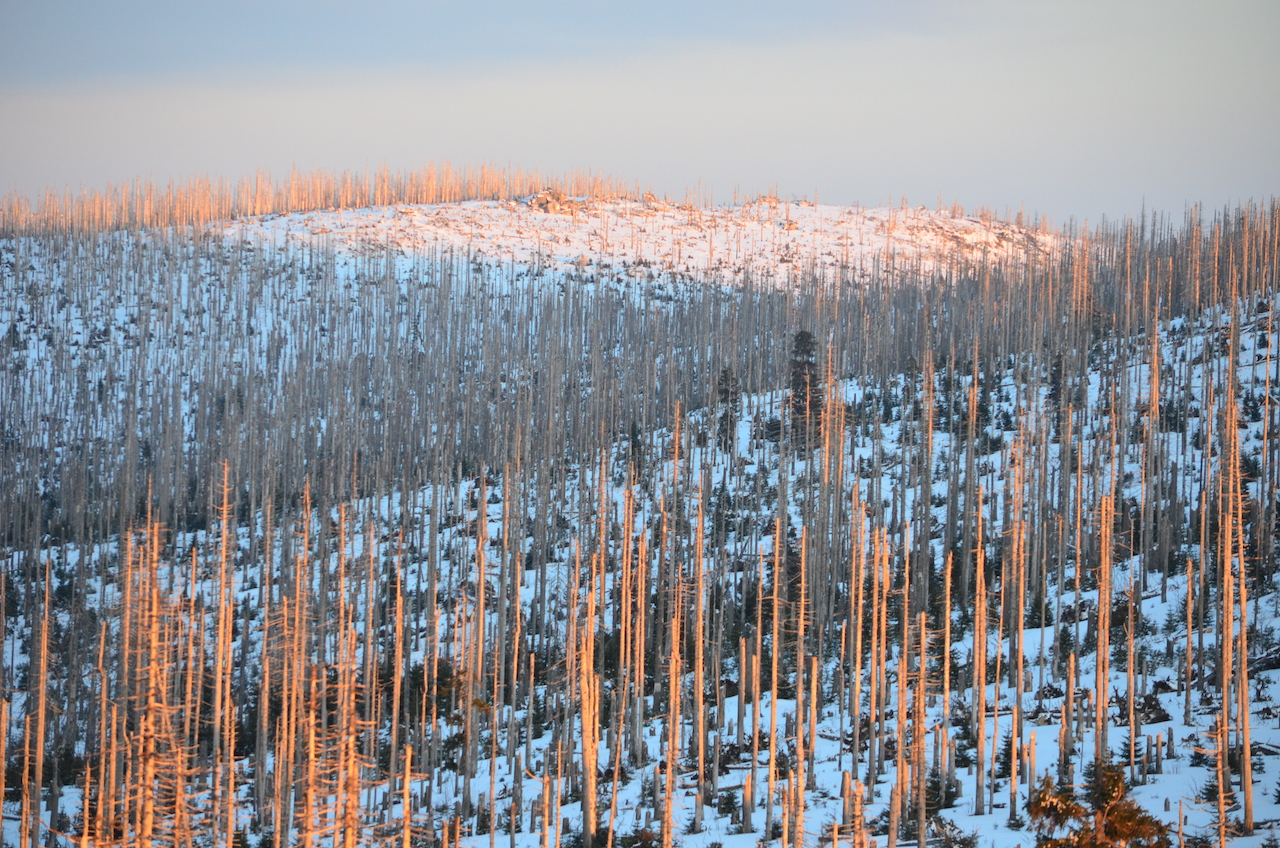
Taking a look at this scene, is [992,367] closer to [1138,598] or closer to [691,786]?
[1138,598]

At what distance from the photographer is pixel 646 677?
4012 centimetres

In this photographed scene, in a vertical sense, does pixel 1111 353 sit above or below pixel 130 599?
above

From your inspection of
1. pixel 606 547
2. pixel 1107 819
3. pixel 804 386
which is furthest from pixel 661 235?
pixel 1107 819

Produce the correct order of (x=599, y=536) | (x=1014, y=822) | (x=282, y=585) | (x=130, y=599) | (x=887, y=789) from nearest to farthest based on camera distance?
(x=1014, y=822)
(x=887, y=789)
(x=130, y=599)
(x=599, y=536)
(x=282, y=585)

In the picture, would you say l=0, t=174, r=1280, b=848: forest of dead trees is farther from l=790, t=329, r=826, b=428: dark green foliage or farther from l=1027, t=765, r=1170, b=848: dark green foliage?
l=1027, t=765, r=1170, b=848: dark green foliage

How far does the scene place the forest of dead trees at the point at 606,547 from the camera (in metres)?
27.5

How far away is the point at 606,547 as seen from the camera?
43312mm

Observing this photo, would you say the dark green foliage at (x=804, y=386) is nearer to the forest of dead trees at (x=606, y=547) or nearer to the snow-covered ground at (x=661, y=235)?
the forest of dead trees at (x=606, y=547)

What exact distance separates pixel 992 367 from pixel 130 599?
4716 cm

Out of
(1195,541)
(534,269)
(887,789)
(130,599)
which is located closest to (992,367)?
(1195,541)

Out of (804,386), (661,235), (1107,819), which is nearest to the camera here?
(1107,819)

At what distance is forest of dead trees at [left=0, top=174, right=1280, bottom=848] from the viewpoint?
27484 millimetres

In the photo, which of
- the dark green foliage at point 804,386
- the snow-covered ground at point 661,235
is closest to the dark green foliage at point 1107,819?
the dark green foliage at point 804,386

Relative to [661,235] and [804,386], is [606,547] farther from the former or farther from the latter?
[661,235]
